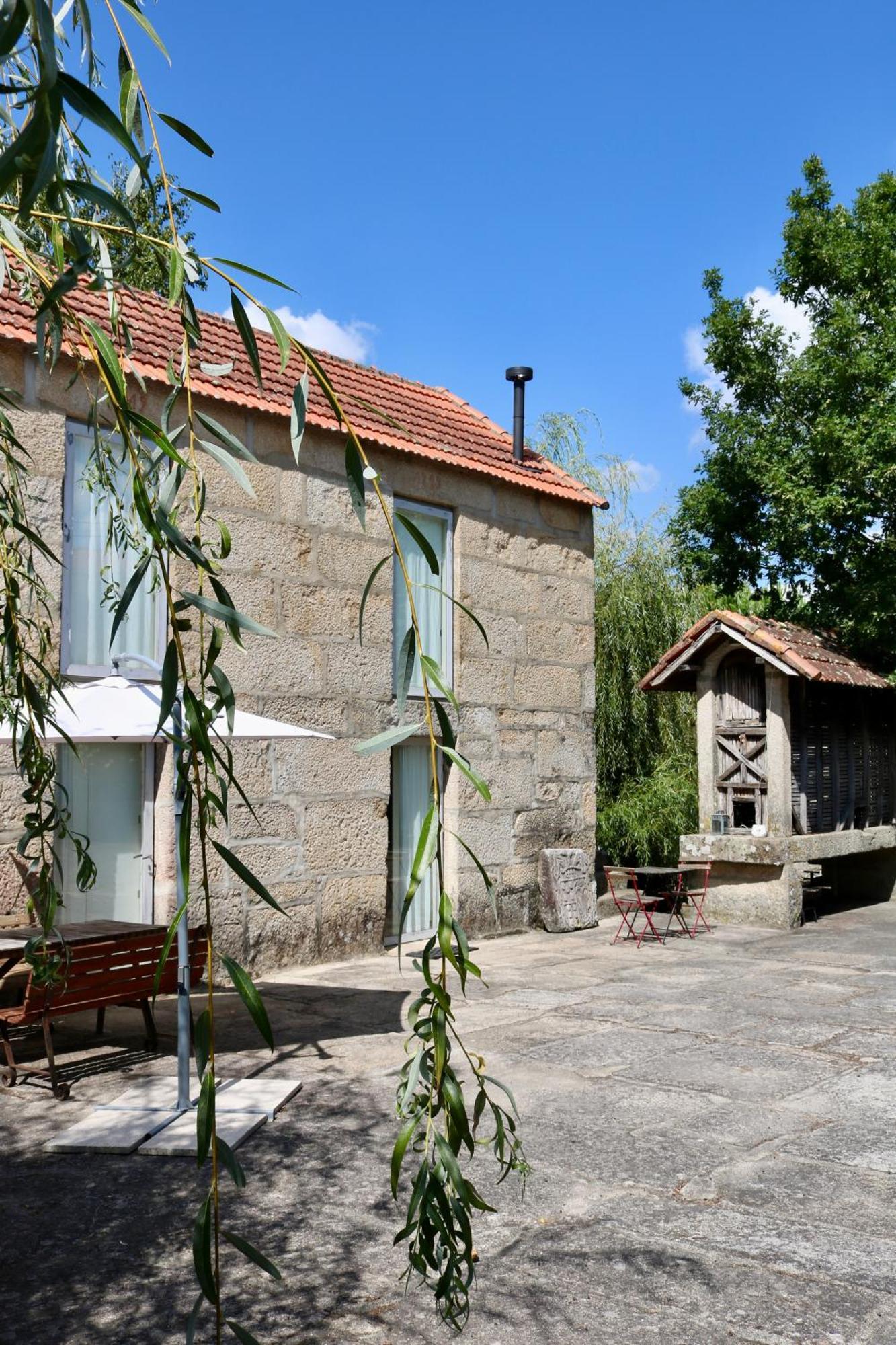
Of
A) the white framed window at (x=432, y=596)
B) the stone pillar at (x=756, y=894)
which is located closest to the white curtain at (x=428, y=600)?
the white framed window at (x=432, y=596)

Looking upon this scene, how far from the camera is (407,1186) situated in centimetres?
464

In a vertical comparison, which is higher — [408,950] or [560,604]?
[560,604]

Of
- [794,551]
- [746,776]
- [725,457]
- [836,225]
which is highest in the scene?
[836,225]

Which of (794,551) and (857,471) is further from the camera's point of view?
(794,551)

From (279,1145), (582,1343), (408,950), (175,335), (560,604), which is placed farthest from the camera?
(560,604)

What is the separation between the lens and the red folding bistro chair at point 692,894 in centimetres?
1220

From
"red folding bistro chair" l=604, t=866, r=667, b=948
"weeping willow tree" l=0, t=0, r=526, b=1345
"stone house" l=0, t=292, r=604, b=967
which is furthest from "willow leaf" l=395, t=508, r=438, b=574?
"red folding bistro chair" l=604, t=866, r=667, b=948

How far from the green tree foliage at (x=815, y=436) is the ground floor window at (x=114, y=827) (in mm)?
8212

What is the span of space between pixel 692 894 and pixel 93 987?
25.5 feet

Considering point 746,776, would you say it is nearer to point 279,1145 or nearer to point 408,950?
point 408,950

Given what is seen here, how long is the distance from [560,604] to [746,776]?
2563mm

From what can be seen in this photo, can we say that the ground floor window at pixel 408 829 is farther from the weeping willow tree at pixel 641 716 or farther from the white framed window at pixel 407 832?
the weeping willow tree at pixel 641 716

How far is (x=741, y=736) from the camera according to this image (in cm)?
1280

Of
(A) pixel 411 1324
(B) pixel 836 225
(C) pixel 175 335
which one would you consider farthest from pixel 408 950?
(B) pixel 836 225
